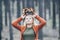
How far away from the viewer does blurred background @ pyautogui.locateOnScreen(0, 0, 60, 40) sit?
2.22 m

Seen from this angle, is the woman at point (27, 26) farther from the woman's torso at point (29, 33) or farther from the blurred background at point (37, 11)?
the blurred background at point (37, 11)

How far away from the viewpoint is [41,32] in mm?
2209

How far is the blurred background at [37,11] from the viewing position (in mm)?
2219

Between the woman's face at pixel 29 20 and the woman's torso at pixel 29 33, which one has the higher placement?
the woman's face at pixel 29 20

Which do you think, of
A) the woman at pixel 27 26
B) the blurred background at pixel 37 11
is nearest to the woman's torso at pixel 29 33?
the woman at pixel 27 26

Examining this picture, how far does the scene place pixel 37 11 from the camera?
7.30 ft

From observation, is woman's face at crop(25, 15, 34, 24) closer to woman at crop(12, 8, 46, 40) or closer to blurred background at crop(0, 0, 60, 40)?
woman at crop(12, 8, 46, 40)

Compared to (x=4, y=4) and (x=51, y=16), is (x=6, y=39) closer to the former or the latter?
(x=4, y=4)

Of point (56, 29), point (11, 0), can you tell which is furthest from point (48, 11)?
point (11, 0)

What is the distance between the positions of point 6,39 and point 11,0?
39 centimetres

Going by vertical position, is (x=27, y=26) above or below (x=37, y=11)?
below

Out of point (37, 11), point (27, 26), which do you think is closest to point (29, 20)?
point (27, 26)

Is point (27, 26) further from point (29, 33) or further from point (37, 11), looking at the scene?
point (37, 11)

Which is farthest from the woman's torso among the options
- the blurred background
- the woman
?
the blurred background
